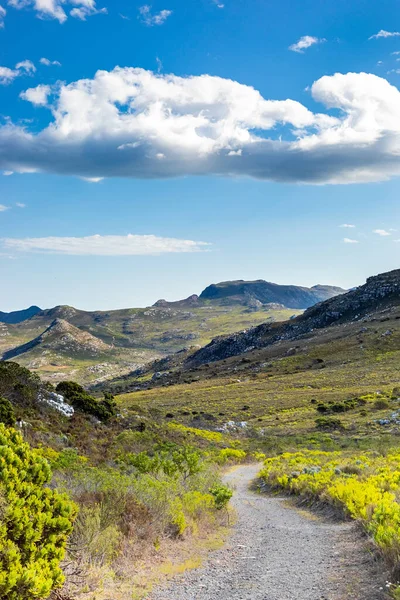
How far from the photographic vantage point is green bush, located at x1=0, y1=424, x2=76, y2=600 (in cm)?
660

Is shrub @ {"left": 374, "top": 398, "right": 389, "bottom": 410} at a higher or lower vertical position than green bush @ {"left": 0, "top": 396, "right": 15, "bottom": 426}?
lower

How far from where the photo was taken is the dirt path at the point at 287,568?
8.62m

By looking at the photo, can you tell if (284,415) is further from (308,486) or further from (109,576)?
(109,576)

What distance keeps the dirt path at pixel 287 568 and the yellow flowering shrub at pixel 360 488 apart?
58 centimetres

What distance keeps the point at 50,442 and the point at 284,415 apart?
40616 millimetres

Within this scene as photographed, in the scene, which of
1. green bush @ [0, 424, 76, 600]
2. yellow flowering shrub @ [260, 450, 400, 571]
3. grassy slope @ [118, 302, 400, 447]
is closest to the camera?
→ green bush @ [0, 424, 76, 600]

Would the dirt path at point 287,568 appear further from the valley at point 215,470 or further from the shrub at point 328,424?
the shrub at point 328,424

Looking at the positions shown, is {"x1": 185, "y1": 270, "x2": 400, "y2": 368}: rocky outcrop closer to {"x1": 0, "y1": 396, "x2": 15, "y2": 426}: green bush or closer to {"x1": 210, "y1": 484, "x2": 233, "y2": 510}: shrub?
{"x1": 0, "y1": 396, "x2": 15, "y2": 426}: green bush

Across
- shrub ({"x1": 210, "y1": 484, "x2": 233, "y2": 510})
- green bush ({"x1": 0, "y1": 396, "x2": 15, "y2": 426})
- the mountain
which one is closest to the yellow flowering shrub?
shrub ({"x1": 210, "y1": 484, "x2": 233, "y2": 510})

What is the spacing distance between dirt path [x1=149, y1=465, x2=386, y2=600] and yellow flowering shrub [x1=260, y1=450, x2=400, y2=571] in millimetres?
581

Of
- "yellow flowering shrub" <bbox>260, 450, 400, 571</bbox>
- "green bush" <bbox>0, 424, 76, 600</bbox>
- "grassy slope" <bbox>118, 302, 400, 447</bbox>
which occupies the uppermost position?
"green bush" <bbox>0, 424, 76, 600</bbox>

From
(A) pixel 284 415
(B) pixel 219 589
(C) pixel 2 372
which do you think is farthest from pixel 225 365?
(B) pixel 219 589

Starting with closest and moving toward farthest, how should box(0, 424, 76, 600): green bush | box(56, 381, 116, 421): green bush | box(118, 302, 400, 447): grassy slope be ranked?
box(0, 424, 76, 600): green bush
box(56, 381, 116, 421): green bush
box(118, 302, 400, 447): grassy slope

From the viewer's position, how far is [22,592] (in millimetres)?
6590
